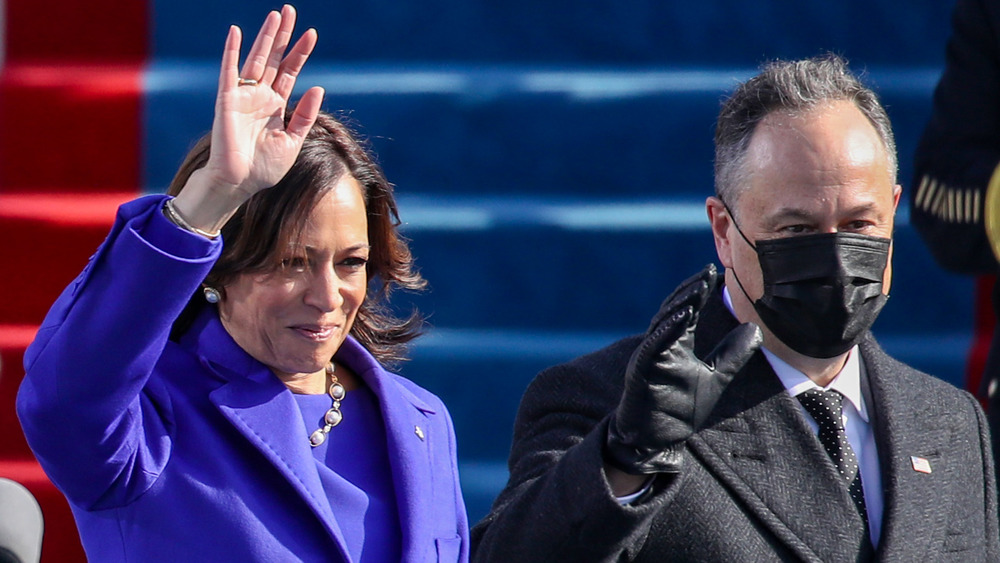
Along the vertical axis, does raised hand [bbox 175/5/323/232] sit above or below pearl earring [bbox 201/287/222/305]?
above

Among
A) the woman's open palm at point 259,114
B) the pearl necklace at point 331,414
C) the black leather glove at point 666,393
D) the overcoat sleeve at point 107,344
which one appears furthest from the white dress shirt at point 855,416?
the overcoat sleeve at point 107,344

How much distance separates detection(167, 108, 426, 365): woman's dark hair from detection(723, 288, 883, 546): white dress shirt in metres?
0.60

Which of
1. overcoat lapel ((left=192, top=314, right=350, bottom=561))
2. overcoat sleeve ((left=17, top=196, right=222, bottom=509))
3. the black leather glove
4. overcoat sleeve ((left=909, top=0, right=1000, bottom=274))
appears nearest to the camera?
overcoat sleeve ((left=17, top=196, right=222, bottom=509))

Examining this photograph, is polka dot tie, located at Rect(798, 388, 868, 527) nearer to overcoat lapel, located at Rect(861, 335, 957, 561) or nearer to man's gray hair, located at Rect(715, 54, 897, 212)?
overcoat lapel, located at Rect(861, 335, 957, 561)

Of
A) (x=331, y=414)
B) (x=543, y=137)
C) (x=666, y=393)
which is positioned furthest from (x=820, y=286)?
(x=543, y=137)

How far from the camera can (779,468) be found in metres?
2.13

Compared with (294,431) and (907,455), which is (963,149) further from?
(294,431)

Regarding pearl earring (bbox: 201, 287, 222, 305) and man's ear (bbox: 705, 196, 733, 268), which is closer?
pearl earring (bbox: 201, 287, 222, 305)

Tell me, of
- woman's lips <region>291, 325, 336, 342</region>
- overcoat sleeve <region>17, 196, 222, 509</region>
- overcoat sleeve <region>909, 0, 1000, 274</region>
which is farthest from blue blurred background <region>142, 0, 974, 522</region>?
overcoat sleeve <region>17, 196, 222, 509</region>

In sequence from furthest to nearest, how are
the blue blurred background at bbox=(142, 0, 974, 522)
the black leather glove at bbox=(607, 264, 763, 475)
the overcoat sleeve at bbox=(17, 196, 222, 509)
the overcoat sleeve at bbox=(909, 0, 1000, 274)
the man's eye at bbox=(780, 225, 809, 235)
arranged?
the blue blurred background at bbox=(142, 0, 974, 522)
the overcoat sleeve at bbox=(909, 0, 1000, 274)
the man's eye at bbox=(780, 225, 809, 235)
the black leather glove at bbox=(607, 264, 763, 475)
the overcoat sleeve at bbox=(17, 196, 222, 509)

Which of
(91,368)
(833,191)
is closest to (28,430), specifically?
(91,368)

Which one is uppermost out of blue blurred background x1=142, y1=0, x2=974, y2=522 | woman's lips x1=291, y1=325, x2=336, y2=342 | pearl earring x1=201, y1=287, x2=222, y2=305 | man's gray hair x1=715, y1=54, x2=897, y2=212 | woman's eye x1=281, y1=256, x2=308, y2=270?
man's gray hair x1=715, y1=54, x2=897, y2=212

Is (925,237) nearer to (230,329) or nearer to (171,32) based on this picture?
(230,329)

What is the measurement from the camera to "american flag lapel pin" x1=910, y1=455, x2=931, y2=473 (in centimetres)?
220
